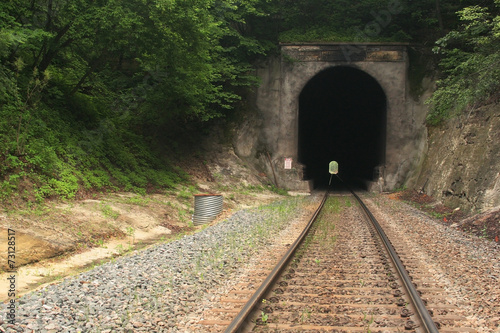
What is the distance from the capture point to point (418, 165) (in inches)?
798

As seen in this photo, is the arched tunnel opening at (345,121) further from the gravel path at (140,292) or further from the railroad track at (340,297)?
the gravel path at (140,292)

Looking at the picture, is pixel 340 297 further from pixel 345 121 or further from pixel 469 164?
pixel 345 121

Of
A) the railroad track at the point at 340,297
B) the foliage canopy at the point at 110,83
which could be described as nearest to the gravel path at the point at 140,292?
the railroad track at the point at 340,297

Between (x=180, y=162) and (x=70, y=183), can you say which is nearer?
(x=70, y=183)

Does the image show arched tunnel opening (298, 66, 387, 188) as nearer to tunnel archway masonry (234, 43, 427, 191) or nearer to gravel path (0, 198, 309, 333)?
tunnel archway masonry (234, 43, 427, 191)

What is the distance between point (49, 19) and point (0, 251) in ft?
22.3

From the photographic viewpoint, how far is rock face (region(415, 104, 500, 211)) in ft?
37.1

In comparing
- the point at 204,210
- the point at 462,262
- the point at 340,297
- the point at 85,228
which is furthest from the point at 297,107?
the point at 340,297

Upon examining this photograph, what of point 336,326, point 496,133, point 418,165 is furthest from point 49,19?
point 418,165

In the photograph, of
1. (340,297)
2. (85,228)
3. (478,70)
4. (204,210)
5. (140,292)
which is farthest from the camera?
(478,70)

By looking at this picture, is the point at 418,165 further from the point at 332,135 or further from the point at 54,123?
the point at 332,135

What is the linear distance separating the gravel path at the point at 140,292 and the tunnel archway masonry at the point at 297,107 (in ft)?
45.1

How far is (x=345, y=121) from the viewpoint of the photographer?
3541cm

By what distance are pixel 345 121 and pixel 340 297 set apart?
32.0 metres
